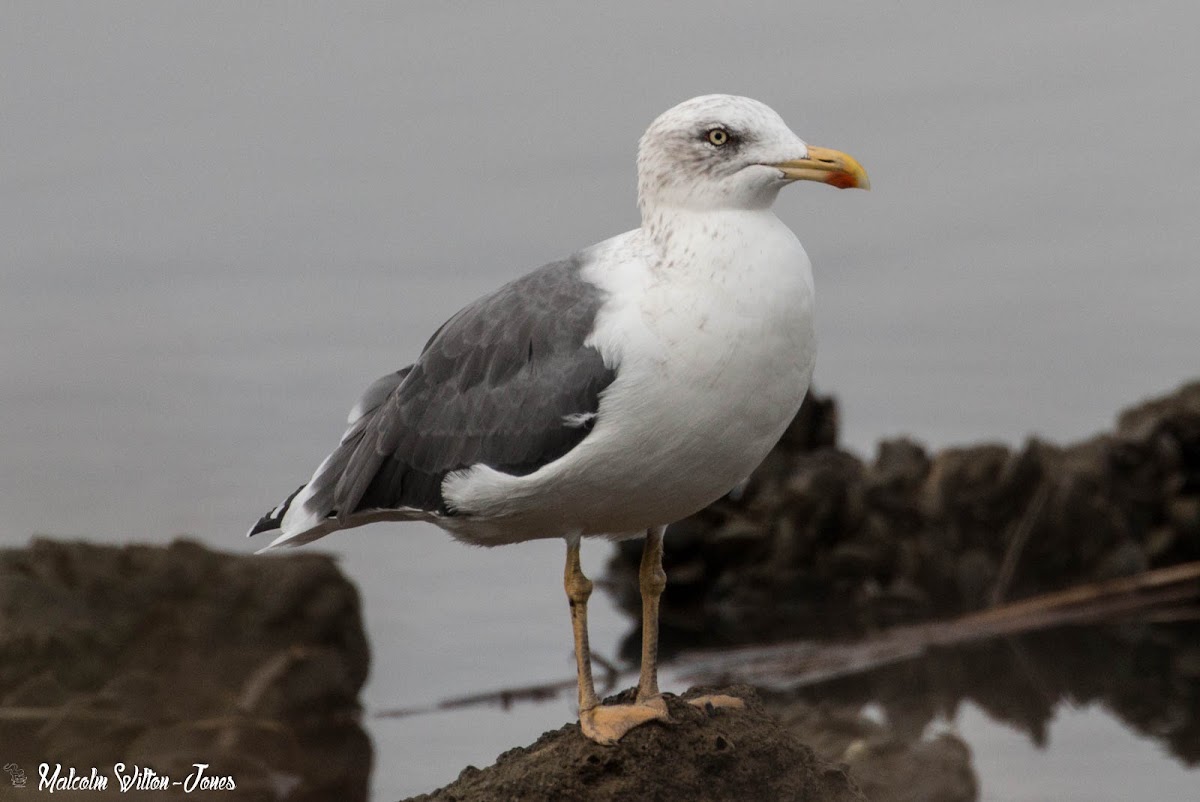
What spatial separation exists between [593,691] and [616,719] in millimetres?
167

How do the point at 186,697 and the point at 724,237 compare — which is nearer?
the point at 724,237

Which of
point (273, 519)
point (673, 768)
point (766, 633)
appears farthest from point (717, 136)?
point (766, 633)

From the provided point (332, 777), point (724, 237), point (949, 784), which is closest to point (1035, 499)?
point (949, 784)

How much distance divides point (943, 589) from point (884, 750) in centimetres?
361

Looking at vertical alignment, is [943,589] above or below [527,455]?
below

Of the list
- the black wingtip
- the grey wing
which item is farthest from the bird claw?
the black wingtip

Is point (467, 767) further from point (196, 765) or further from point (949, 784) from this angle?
point (949, 784)

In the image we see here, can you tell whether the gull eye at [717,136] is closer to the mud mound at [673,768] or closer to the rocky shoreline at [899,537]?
the mud mound at [673,768]

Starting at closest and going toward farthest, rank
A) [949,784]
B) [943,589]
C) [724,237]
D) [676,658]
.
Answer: [724,237] → [949,784] → [676,658] → [943,589]

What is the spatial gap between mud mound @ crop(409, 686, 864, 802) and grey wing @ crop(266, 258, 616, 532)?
112 centimetres

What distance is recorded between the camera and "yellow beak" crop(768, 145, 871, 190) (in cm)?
665

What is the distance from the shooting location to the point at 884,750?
8.97 m

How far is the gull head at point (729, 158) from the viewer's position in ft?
21.9
